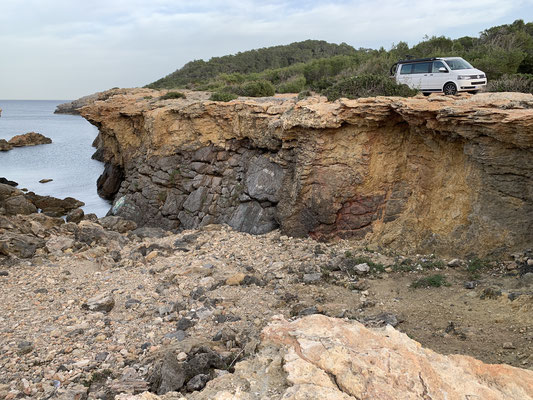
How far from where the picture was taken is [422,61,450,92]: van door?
1480cm

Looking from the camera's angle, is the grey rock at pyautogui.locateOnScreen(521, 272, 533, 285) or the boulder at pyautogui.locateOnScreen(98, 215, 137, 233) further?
the boulder at pyautogui.locateOnScreen(98, 215, 137, 233)

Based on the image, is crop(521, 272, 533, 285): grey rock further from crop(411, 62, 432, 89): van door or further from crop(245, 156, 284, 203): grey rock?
crop(411, 62, 432, 89): van door

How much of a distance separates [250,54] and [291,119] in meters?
61.1

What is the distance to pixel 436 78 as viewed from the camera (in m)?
15.0

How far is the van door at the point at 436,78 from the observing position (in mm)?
14797

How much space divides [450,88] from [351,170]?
16.9 feet

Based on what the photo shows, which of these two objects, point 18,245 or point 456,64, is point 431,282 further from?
point 18,245

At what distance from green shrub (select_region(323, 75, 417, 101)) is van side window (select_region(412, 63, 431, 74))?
183 centimetres

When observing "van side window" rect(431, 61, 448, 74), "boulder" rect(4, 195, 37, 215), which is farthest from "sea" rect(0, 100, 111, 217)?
"van side window" rect(431, 61, 448, 74)

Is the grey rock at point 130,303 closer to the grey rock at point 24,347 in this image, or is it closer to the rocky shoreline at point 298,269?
the rocky shoreline at point 298,269

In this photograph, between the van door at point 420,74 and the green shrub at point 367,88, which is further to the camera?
the van door at point 420,74

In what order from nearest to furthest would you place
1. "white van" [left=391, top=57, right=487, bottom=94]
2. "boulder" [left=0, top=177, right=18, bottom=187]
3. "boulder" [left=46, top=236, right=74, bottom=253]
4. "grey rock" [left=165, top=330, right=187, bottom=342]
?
"grey rock" [left=165, top=330, right=187, bottom=342]
"boulder" [left=46, top=236, right=74, bottom=253]
"white van" [left=391, top=57, right=487, bottom=94]
"boulder" [left=0, top=177, right=18, bottom=187]

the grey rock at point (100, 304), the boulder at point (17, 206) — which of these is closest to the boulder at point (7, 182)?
the boulder at point (17, 206)

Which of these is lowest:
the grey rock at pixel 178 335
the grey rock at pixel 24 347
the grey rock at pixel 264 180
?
the grey rock at pixel 178 335
